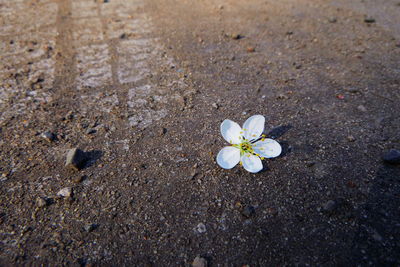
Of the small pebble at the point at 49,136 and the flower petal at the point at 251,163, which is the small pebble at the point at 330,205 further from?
the small pebble at the point at 49,136

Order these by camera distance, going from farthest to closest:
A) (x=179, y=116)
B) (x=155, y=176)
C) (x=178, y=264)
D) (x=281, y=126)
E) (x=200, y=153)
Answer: (x=179, y=116), (x=281, y=126), (x=200, y=153), (x=155, y=176), (x=178, y=264)

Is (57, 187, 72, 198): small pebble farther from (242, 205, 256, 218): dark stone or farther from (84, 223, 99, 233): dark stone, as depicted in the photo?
(242, 205, 256, 218): dark stone

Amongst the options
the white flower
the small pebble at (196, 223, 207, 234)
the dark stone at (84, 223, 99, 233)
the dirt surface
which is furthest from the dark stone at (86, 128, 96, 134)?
the small pebble at (196, 223, 207, 234)

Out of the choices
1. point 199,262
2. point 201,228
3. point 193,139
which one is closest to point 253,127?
point 193,139

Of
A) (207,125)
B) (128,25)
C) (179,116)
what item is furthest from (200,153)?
(128,25)

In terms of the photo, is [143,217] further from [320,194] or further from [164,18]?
[164,18]

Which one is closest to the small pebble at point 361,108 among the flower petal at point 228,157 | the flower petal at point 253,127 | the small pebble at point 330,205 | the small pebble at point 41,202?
the flower petal at point 253,127

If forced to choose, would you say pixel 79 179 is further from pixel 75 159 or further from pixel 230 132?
pixel 230 132
